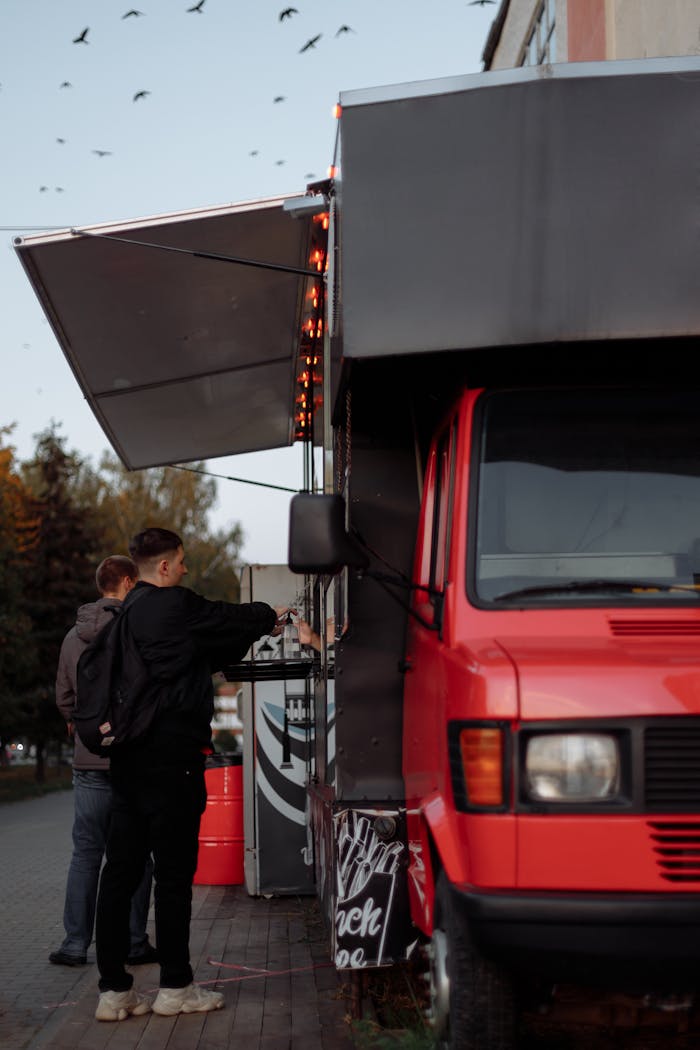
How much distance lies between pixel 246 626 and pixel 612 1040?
225 centimetres

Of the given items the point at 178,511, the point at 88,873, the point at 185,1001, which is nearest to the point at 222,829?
the point at 88,873

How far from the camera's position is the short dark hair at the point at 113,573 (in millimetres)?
7648

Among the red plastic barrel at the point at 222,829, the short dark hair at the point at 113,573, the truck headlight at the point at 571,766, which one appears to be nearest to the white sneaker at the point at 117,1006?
the short dark hair at the point at 113,573

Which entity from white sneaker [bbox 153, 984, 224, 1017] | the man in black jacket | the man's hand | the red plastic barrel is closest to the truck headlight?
the man in black jacket

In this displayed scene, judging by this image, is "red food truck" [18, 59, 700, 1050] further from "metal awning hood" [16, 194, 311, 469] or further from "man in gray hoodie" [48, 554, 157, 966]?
"man in gray hoodie" [48, 554, 157, 966]

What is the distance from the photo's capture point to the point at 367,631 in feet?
18.0

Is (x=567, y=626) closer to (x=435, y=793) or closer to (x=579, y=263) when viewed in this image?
(x=435, y=793)

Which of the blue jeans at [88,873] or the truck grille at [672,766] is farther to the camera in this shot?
the blue jeans at [88,873]

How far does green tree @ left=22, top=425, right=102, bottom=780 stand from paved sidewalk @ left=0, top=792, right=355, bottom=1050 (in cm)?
2633

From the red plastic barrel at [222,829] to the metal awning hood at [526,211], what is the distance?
Answer: 6.21m

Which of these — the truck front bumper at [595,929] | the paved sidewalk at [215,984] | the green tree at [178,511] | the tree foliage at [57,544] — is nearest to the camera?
the truck front bumper at [595,929]

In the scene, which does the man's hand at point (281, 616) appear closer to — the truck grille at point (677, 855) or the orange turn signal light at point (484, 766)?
the orange turn signal light at point (484, 766)

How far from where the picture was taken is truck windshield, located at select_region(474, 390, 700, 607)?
168 inches

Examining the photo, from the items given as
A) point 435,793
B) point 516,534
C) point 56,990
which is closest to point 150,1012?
point 56,990
